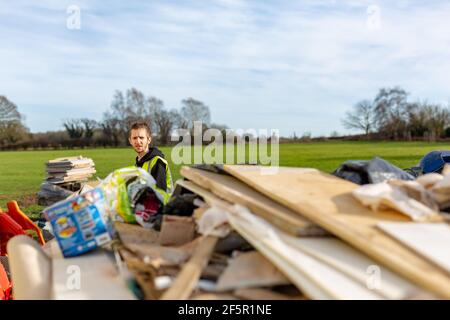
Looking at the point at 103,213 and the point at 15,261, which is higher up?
the point at 103,213

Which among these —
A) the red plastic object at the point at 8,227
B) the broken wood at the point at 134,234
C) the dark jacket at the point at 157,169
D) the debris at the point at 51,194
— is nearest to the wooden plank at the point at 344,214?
the broken wood at the point at 134,234

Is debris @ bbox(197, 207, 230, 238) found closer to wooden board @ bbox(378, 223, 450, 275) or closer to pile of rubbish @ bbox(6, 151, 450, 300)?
pile of rubbish @ bbox(6, 151, 450, 300)

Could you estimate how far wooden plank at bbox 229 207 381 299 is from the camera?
2.01 meters

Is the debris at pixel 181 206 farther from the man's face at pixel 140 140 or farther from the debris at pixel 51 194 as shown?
the debris at pixel 51 194

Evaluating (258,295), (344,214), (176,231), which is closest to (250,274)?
(258,295)

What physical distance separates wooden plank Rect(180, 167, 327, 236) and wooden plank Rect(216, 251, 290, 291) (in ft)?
0.79

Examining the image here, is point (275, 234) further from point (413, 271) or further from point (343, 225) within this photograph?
point (413, 271)

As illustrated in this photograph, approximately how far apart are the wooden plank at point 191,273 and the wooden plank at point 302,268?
21 cm

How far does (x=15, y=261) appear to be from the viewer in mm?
2738

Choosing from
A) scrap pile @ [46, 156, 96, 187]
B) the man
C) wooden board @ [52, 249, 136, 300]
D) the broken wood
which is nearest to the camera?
wooden board @ [52, 249, 136, 300]

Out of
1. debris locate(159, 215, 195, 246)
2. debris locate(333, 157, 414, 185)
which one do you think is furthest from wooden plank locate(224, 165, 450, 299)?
debris locate(159, 215, 195, 246)

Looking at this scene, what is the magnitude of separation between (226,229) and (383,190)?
98 centimetres

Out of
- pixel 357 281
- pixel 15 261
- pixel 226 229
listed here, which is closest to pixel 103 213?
pixel 15 261

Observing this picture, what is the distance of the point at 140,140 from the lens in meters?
5.45
